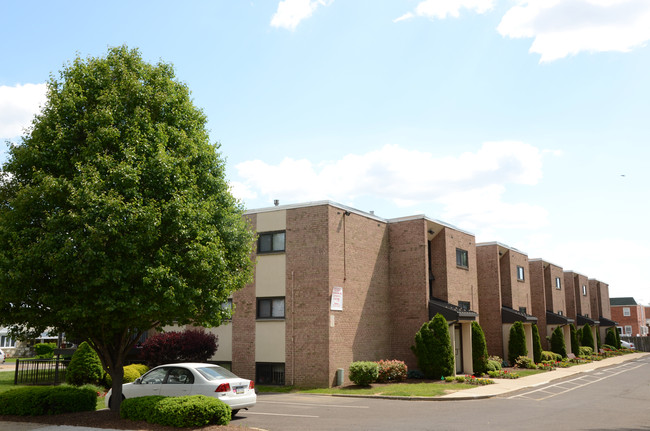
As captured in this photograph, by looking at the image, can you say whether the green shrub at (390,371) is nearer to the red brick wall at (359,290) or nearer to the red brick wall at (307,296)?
the red brick wall at (359,290)

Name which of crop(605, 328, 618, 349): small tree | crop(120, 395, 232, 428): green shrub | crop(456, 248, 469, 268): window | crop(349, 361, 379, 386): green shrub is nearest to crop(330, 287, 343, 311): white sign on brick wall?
crop(349, 361, 379, 386): green shrub

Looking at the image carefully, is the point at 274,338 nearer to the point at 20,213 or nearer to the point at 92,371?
the point at 92,371

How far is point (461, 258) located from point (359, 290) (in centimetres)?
883

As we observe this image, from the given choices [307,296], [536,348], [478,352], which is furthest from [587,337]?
[307,296]

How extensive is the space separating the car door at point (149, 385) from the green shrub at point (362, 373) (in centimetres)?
978

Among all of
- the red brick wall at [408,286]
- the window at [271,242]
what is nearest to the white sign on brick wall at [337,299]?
the window at [271,242]

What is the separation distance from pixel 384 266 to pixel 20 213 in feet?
61.8

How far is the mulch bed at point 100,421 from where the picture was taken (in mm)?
13602

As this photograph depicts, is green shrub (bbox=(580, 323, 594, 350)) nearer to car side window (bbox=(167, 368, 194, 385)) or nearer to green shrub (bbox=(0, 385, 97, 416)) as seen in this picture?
car side window (bbox=(167, 368, 194, 385))

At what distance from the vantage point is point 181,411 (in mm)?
13477

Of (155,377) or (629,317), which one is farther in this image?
(629,317)

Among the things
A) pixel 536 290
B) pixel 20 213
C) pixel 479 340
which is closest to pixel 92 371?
pixel 20 213

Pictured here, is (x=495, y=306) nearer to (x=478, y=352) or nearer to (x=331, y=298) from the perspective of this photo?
(x=478, y=352)

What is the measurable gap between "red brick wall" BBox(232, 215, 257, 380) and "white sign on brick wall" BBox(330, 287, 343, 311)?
160 inches
